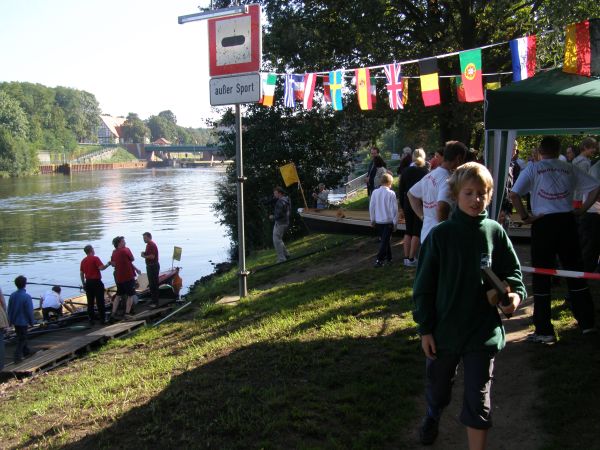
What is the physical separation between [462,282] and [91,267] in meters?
11.9

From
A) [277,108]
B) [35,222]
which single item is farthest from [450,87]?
[35,222]

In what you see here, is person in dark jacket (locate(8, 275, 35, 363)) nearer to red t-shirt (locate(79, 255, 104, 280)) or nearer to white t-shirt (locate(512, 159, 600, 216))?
red t-shirt (locate(79, 255, 104, 280))

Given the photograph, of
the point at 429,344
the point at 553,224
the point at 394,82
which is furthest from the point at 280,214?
the point at 429,344

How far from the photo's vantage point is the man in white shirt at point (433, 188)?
5.04 metres

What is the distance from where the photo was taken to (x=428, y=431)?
Result: 12.9 feet

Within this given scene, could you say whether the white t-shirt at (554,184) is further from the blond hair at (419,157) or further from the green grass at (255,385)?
the blond hair at (419,157)

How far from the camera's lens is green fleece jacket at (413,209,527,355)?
10.5 ft

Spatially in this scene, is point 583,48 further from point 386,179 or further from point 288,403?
point 288,403

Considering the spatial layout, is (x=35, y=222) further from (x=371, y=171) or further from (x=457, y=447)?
(x=457, y=447)

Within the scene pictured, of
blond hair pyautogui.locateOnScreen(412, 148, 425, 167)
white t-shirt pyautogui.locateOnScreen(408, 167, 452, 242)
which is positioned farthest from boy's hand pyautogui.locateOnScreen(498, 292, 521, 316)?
blond hair pyautogui.locateOnScreen(412, 148, 425, 167)

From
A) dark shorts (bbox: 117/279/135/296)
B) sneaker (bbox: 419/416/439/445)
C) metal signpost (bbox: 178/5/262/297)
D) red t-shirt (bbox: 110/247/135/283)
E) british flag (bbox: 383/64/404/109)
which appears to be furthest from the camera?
dark shorts (bbox: 117/279/135/296)

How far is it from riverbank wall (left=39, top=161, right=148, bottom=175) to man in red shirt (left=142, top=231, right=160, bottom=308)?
108m

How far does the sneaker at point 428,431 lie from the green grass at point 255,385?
0.53 ft

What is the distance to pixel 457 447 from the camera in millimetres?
3893
